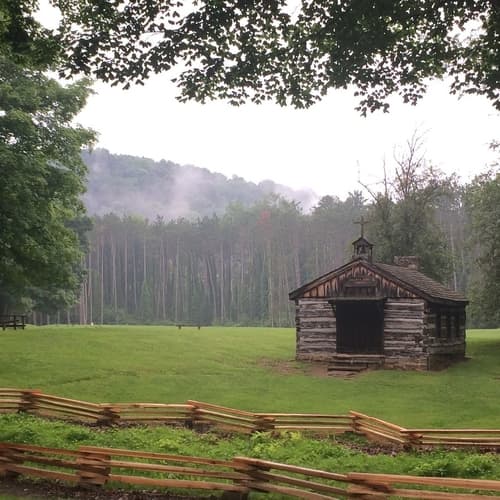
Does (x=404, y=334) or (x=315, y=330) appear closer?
(x=404, y=334)

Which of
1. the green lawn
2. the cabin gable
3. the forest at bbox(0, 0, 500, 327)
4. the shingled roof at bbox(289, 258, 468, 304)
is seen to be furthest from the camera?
the cabin gable

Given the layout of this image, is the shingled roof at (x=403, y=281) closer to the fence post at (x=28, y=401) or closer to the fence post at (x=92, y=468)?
the fence post at (x=28, y=401)

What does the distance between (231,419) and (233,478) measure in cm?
634

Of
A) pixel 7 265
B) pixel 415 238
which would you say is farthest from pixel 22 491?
pixel 415 238

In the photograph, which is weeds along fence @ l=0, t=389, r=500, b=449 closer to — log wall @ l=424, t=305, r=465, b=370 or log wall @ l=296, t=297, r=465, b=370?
log wall @ l=296, t=297, r=465, b=370

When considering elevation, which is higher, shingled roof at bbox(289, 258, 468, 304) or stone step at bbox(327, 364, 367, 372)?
shingled roof at bbox(289, 258, 468, 304)

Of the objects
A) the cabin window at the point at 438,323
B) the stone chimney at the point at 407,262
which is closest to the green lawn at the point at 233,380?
the cabin window at the point at 438,323

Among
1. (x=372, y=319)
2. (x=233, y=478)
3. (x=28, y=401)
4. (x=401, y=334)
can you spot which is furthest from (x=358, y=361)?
(x=233, y=478)

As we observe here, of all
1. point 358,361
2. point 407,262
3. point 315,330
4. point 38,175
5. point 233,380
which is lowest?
point 233,380

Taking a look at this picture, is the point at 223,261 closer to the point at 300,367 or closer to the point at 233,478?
the point at 300,367

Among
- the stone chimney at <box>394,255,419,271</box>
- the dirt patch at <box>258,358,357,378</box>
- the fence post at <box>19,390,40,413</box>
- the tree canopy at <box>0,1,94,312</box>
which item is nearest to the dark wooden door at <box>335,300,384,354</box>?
the dirt patch at <box>258,358,357,378</box>

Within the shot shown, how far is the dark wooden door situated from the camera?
112 feet

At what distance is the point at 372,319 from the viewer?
34.5m

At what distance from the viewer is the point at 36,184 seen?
27359 millimetres
